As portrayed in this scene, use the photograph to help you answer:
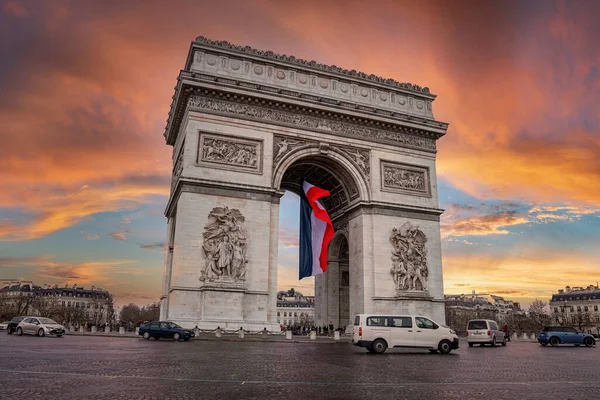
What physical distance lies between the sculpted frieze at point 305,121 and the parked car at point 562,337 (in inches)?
555

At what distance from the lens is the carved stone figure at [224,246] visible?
26.1 m

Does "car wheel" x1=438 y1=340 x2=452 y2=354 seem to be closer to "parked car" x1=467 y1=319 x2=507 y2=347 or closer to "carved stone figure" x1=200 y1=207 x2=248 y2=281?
"parked car" x1=467 y1=319 x2=507 y2=347

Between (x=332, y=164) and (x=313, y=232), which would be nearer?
(x=332, y=164)

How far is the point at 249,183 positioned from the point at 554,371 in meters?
20.0

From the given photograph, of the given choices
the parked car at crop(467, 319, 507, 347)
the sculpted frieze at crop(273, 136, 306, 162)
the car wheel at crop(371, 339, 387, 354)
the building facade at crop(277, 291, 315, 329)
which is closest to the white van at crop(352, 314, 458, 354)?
the car wheel at crop(371, 339, 387, 354)

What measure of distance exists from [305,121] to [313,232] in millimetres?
7468

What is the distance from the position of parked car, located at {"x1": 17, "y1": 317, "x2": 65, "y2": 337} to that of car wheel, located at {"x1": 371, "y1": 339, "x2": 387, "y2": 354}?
17.3 metres

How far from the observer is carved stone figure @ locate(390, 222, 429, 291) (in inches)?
1195

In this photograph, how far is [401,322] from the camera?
715 inches

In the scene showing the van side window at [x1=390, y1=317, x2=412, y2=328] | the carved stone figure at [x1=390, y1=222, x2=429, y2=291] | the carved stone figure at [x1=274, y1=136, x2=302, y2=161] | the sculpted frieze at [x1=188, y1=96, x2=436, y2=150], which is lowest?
the van side window at [x1=390, y1=317, x2=412, y2=328]

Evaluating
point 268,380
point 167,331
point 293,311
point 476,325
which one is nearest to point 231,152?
point 167,331

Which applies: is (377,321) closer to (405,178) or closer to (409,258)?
(409,258)

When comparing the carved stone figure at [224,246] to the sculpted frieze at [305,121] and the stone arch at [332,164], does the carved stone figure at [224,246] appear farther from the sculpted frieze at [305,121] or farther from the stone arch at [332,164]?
the sculpted frieze at [305,121]

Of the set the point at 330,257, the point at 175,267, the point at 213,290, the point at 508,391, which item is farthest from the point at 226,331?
the point at 508,391
